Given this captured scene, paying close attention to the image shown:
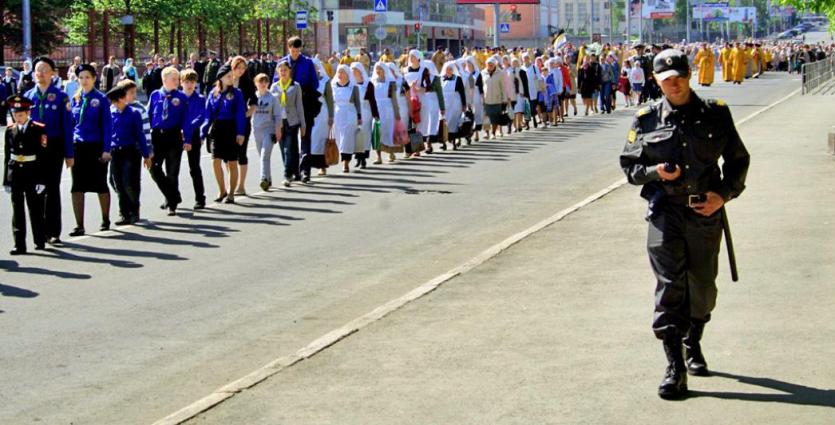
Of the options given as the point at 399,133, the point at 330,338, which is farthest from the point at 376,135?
the point at 330,338

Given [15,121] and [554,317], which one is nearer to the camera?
[554,317]

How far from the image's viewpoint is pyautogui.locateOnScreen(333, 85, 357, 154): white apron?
22.8m

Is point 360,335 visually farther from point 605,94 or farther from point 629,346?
point 605,94

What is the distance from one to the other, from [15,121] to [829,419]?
385 inches

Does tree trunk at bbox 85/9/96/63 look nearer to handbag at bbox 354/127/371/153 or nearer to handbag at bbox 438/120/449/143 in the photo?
handbag at bbox 438/120/449/143

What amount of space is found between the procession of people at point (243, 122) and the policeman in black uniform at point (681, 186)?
7981mm

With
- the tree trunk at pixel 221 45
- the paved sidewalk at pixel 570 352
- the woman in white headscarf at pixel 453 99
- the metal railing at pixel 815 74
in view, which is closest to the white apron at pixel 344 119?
the woman in white headscarf at pixel 453 99

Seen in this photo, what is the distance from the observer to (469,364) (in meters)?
8.49

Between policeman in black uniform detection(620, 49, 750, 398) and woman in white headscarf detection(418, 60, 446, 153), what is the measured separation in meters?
18.6

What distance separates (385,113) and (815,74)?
121ft

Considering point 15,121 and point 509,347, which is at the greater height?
point 15,121

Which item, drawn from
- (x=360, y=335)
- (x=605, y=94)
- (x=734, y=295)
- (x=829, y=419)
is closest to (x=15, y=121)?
(x=360, y=335)

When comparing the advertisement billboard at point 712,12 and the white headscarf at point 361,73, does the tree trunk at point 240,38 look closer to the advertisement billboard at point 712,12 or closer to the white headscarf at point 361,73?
the white headscarf at point 361,73

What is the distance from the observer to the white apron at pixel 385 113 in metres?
24.6
